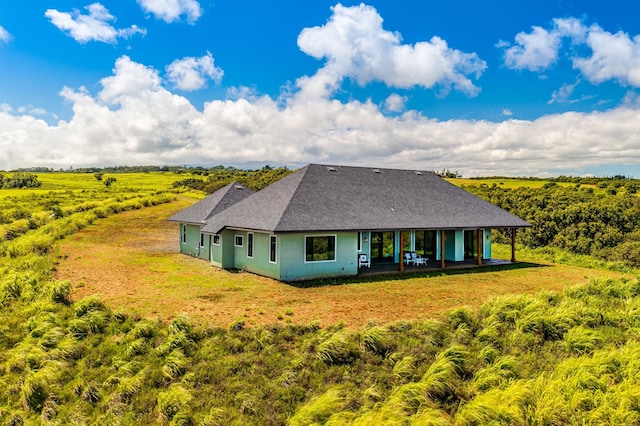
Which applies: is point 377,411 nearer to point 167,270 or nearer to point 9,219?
point 167,270

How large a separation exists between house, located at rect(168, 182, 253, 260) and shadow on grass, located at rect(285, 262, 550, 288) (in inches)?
317

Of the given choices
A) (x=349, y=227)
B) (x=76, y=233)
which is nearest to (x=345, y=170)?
(x=349, y=227)

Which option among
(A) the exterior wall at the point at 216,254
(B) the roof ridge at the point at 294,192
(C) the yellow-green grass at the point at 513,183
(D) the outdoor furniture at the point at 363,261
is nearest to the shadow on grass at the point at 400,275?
(D) the outdoor furniture at the point at 363,261

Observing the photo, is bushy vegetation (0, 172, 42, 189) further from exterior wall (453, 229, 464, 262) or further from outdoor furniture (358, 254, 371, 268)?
exterior wall (453, 229, 464, 262)

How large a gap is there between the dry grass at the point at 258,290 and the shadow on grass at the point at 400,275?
1.06 ft

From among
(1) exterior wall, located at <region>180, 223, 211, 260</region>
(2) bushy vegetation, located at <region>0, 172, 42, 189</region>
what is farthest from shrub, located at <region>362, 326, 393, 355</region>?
Result: (2) bushy vegetation, located at <region>0, 172, 42, 189</region>

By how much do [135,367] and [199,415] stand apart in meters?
2.60

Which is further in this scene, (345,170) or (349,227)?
(345,170)

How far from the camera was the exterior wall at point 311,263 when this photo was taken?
17594 mm

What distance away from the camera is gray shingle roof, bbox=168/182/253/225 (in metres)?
24.7

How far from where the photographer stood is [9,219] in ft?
118

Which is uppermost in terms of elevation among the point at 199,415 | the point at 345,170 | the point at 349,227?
the point at 345,170

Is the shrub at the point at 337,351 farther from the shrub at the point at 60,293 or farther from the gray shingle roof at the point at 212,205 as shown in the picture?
the gray shingle roof at the point at 212,205

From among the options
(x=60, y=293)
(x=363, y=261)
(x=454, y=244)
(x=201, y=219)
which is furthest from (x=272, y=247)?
(x=454, y=244)
